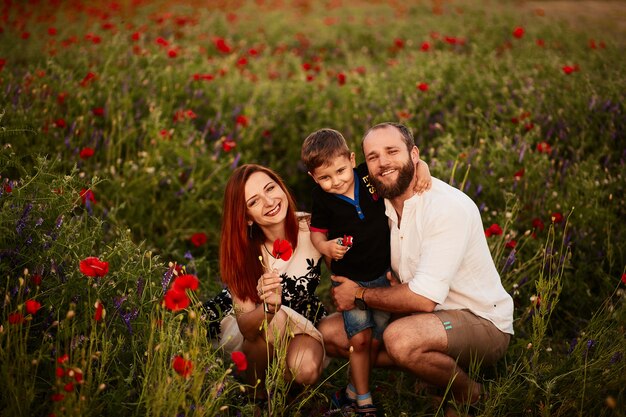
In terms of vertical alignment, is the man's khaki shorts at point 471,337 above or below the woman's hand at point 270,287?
below

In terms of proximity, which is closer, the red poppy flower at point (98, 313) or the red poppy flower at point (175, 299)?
the red poppy flower at point (175, 299)

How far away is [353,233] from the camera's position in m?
3.07

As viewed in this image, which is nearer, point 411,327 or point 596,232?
point 411,327

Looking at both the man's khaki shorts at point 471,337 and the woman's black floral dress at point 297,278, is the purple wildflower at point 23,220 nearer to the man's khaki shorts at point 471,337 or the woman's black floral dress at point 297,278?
the woman's black floral dress at point 297,278

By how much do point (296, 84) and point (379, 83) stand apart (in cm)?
100

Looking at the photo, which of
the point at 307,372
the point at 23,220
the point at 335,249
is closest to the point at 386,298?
the point at 335,249

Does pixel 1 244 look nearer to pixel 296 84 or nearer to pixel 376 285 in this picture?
pixel 376 285

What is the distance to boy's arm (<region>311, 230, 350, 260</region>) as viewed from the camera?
2.90 metres

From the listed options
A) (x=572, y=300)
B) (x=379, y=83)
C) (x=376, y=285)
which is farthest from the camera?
(x=379, y=83)

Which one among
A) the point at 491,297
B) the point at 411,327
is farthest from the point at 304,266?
the point at 491,297

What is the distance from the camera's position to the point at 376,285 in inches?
124

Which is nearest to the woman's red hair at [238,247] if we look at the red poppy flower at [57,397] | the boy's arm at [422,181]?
the boy's arm at [422,181]

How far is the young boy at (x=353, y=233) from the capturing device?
9.77 feet

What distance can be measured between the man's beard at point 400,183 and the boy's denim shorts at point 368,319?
534 mm
